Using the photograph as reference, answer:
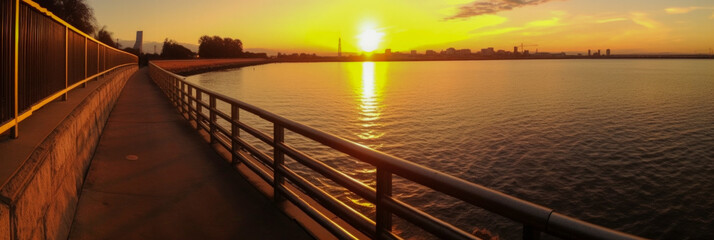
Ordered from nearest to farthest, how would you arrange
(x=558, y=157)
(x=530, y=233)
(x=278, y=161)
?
(x=530, y=233) < (x=278, y=161) < (x=558, y=157)

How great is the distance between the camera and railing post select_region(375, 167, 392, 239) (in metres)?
3.38

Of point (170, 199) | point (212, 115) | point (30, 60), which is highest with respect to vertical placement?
point (30, 60)

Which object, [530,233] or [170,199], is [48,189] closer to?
[170,199]

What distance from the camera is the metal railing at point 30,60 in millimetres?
4266

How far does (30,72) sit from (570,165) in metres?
19.0

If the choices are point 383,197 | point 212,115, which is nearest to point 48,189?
point 383,197

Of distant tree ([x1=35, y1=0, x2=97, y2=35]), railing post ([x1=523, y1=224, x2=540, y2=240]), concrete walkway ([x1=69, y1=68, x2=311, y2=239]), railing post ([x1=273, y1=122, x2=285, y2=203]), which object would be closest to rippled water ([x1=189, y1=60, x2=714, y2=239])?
concrete walkway ([x1=69, y1=68, x2=311, y2=239])

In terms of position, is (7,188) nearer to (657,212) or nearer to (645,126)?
(657,212)

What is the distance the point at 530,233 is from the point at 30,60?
5473mm

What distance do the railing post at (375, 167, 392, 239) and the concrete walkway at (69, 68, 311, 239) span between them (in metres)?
1.20

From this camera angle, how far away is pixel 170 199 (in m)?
5.75

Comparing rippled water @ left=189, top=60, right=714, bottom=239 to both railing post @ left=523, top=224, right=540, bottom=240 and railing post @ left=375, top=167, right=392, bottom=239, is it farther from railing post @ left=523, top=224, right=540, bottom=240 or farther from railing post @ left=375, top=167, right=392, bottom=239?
railing post @ left=523, top=224, right=540, bottom=240

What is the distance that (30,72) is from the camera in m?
5.46

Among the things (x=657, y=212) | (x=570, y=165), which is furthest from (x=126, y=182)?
(x=570, y=165)
